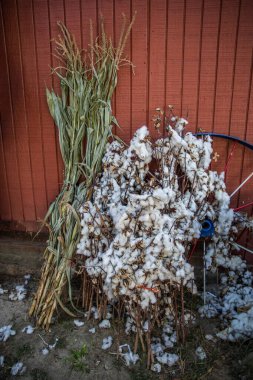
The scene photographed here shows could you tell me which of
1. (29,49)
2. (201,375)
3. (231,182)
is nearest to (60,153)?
(29,49)

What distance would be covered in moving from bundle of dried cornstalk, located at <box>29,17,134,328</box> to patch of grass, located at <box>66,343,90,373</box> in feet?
1.00

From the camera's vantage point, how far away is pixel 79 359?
2.12 meters

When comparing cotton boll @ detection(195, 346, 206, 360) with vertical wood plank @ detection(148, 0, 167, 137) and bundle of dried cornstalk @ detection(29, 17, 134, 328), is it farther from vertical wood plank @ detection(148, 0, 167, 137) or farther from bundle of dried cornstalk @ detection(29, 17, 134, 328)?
vertical wood plank @ detection(148, 0, 167, 137)

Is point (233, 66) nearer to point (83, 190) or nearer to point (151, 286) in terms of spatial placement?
point (83, 190)

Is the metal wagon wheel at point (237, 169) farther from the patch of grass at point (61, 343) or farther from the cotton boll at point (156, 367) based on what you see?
the patch of grass at point (61, 343)

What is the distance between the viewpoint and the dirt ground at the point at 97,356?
79.2 inches

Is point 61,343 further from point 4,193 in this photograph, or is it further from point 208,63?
point 208,63

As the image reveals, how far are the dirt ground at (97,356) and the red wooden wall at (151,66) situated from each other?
3.68ft

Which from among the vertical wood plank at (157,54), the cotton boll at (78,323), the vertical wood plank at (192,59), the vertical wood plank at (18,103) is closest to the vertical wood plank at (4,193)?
the vertical wood plank at (18,103)

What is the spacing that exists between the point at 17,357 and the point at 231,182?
1.97 meters

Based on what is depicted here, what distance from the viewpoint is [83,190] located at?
244 centimetres

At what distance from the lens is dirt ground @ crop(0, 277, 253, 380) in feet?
6.60

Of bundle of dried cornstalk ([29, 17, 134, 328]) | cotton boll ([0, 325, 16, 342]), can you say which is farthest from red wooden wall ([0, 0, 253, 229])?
cotton boll ([0, 325, 16, 342])

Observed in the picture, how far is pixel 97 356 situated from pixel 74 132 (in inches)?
60.5
